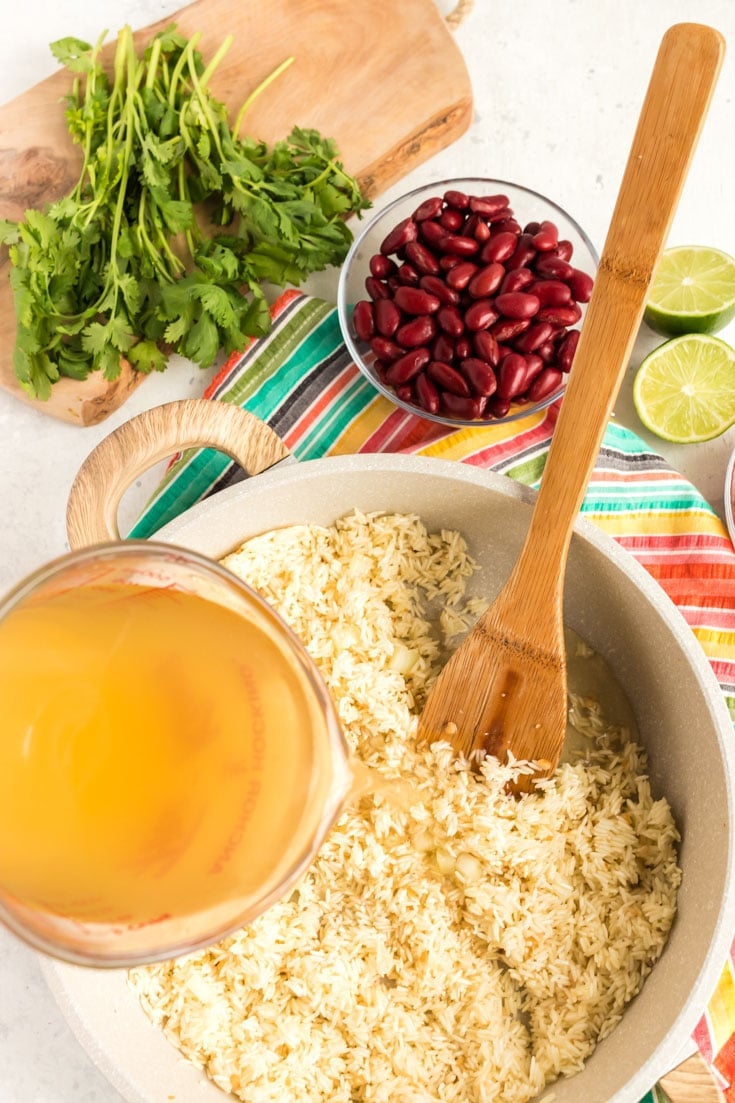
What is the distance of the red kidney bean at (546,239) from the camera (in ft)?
6.22

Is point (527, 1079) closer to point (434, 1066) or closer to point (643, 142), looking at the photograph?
point (434, 1066)

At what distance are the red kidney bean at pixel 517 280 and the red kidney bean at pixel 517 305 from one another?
23 millimetres

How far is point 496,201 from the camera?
1.94 metres

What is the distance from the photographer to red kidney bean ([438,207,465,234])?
193cm

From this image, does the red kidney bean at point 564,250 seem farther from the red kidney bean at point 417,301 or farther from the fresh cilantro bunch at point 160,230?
the fresh cilantro bunch at point 160,230

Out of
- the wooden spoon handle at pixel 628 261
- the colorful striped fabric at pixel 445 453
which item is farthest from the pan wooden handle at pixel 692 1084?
the wooden spoon handle at pixel 628 261

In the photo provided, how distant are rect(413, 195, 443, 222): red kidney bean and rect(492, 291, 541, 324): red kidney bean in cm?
23

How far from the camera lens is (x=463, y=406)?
73.6 inches

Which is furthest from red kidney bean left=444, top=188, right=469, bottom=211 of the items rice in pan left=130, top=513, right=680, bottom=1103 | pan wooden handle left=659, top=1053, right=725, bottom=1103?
pan wooden handle left=659, top=1053, right=725, bottom=1103

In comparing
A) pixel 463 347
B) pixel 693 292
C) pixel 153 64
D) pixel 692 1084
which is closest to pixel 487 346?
pixel 463 347

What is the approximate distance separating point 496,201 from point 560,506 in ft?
2.37

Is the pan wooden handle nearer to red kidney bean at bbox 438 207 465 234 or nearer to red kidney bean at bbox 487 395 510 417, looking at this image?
red kidney bean at bbox 487 395 510 417

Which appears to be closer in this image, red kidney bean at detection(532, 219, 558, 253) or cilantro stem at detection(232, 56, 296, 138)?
red kidney bean at detection(532, 219, 558, 253)

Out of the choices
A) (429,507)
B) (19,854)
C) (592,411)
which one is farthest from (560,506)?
(19,854)
